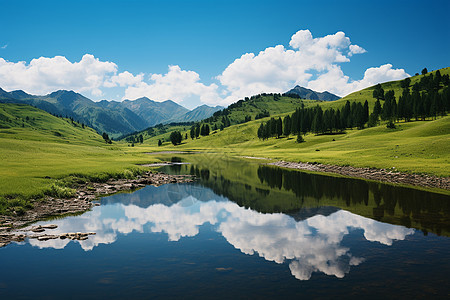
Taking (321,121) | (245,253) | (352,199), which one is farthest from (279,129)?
(245,253)

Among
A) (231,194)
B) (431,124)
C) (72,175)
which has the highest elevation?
(431,124)

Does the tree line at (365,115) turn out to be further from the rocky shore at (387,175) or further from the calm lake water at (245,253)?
the calm lake water at (245,253)

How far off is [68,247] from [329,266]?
17.6m

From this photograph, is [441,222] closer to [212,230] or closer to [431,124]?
[212,230]

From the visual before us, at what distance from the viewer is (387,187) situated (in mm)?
38219

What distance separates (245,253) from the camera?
17.4 metres

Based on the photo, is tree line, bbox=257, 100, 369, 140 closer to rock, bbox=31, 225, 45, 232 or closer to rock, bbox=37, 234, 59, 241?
rock, bbox=31, 225, 45, 232

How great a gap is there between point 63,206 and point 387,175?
49791mm

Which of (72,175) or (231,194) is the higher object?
(72,175)

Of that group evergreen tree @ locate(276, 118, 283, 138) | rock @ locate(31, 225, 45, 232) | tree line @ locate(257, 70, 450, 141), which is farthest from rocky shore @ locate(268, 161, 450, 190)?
evergreen tree @ locate(276, 118, 283, 138)

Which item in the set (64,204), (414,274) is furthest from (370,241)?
(64,204)

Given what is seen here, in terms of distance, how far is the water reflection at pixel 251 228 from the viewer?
1648 centimetres

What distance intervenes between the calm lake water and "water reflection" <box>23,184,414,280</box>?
0.09 metres

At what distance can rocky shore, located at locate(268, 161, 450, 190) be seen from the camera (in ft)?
120
